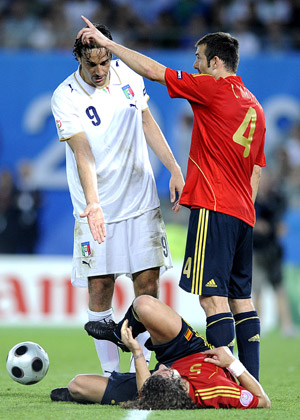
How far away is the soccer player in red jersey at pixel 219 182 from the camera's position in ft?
18.2

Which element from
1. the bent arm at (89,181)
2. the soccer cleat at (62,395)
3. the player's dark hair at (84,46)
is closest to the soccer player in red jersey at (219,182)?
the player's dark hair at (84,46)

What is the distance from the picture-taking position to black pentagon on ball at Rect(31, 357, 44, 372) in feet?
20.1

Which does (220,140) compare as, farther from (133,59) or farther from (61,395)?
(61,395)

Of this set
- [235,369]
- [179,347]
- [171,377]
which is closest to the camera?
[171,377]

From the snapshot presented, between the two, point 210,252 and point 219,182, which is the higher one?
point 219,182

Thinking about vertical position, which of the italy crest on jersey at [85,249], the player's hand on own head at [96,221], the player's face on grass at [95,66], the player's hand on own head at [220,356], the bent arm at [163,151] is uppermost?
the player's face on grass at [95,66]

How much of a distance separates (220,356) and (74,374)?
2.68 meters

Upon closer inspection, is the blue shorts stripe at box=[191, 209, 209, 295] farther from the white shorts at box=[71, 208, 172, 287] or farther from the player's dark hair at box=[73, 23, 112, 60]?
the player's dark hair at box=[73, 23, 112, 60]

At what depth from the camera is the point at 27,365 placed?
611cm

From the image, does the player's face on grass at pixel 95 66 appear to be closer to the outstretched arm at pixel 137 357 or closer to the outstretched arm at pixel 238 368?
the outstretched arm at pixel 137 357

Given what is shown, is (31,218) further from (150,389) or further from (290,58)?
(150,389)

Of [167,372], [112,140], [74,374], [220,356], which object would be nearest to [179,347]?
[220,356]

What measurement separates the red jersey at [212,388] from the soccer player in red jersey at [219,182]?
1.44 ft

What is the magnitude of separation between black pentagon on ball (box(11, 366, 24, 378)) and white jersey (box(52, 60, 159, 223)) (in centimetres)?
123
